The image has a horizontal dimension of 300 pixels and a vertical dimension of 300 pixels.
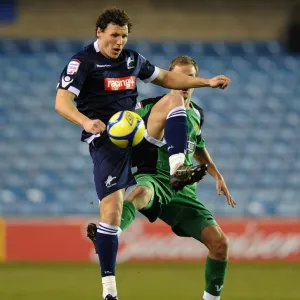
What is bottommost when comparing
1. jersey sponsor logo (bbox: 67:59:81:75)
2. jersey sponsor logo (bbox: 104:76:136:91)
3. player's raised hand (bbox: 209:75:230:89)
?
jersey sponsor logo (bbox: 104:76:136:91)

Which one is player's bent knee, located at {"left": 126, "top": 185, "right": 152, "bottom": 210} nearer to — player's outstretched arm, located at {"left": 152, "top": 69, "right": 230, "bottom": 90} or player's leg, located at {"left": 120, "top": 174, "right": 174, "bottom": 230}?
player's leg, located at {"left": 120, "top": 174, "right": 174, "bottom": 230}

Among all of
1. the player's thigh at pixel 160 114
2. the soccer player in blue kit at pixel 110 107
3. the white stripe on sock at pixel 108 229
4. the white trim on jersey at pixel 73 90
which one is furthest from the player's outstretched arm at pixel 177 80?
the white stripe on sock at pixel 108 229

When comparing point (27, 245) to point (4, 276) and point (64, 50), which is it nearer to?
point (4, 276)

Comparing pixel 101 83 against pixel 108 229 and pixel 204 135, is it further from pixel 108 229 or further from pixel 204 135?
pixel 204 135

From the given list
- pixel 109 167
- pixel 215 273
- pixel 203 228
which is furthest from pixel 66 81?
pixel 215 273

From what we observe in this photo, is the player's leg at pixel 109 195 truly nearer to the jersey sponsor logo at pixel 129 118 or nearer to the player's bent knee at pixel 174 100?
the jersey sponsor logo at pixel 129 118

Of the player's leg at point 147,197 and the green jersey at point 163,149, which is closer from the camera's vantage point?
the player's leg at point 147,197

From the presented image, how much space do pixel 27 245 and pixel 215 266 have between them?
553cm

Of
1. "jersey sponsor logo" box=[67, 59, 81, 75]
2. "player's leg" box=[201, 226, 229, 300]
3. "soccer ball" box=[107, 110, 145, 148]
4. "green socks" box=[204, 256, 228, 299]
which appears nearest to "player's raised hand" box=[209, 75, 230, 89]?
"soccer ball" box=[107, 110, 145, 148]

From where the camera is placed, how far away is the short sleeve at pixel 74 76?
5.97m

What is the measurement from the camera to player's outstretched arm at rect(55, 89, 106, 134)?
550 cm

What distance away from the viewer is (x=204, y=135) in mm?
15102

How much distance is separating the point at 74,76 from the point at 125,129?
1.79ft

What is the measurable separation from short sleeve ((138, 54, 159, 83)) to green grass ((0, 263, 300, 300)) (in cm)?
229
